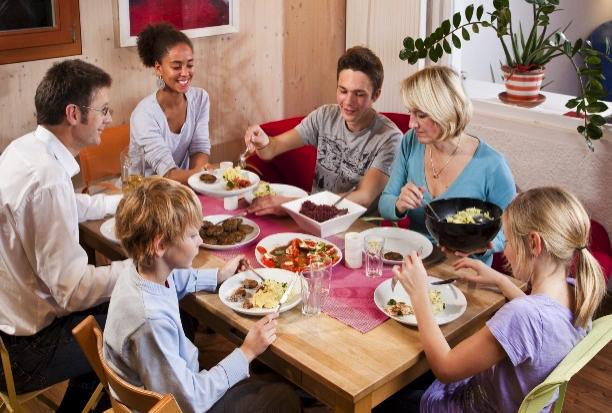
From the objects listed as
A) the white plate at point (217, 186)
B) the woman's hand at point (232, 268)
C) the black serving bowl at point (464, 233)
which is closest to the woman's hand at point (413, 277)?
the black serving bowl at point (464, 233)

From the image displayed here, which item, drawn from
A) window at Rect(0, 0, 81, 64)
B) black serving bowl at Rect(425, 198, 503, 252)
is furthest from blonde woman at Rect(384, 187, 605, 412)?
window at Rect(0, 0, 81, 64)

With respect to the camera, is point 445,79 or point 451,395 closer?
point 451,395

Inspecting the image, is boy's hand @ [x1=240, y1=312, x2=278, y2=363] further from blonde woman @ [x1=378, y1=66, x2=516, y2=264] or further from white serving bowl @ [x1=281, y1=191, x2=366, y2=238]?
blonde woman @ [x1=378, y1=66, x2=516, y2=264]

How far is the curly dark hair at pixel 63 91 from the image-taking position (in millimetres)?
2340

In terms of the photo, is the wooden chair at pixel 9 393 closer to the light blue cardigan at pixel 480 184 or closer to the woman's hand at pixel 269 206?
the woman's hand at pixel 269 206

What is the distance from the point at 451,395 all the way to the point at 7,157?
56.9 inches

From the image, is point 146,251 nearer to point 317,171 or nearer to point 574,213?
point 574,213

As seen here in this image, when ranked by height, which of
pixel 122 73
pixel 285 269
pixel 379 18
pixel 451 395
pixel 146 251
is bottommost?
pixel 451 395

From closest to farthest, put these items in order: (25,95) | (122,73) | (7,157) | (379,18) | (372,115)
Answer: (7,157)
(372,115)
(25,95)
(122,73)
(379,18)

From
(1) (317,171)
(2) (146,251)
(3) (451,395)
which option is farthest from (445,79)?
(2) (146,251)

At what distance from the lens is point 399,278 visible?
2043 millimetres

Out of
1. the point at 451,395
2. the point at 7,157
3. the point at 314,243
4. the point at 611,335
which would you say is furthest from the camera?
the point at 314,243

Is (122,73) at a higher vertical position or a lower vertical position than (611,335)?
higher

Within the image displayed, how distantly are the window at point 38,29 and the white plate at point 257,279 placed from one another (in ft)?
5.56
